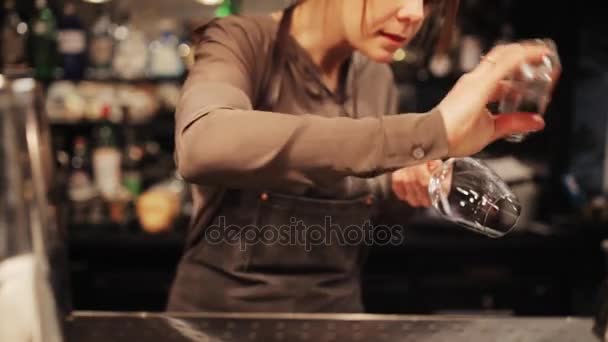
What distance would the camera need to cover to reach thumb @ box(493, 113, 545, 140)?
61 centimetres

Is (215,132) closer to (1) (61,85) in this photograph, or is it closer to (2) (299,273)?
(2) (299,273)

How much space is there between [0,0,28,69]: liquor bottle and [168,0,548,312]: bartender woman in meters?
1.46

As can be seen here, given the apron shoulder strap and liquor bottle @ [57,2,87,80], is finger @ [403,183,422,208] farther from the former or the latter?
liquor bottle @ [57,2,87,80]

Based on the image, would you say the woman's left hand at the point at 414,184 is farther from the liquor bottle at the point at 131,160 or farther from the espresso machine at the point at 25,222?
the liquor bottle at the point at 131,160

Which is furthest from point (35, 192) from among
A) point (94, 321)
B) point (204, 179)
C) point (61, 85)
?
point (61, 85)

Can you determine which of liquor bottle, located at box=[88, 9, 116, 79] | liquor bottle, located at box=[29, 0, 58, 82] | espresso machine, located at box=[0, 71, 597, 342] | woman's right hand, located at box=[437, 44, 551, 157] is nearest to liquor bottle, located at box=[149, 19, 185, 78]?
liquor bottle, located at box=[88, 9, 116, 79]

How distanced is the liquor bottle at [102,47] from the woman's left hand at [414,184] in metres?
1.59

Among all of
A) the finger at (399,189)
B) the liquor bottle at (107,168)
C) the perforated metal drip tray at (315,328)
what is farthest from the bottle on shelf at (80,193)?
the finger at (399,189)

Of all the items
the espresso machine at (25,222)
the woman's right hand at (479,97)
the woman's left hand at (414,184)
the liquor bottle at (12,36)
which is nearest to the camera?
the espresso machine at (25,222)

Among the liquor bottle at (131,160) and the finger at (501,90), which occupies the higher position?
the finger at (501,90)

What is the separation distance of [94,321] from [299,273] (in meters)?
0.31

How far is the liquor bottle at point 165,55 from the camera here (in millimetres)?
2152

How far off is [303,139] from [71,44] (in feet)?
6.00

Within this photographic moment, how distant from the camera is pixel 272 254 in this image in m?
0.89
